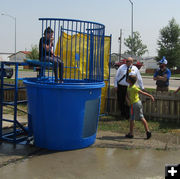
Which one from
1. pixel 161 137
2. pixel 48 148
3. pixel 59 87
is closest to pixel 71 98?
pixel 59 87

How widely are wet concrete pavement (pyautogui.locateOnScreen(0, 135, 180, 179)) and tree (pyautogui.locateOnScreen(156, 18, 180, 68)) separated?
127 feet

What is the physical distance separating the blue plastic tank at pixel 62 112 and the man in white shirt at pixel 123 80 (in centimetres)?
200

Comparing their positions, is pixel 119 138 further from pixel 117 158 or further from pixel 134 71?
pixel 134 71

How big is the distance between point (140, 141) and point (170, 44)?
130 ft

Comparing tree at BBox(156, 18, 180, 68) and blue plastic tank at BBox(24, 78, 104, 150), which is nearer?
blue plastic tank at BBox(24, 78, 104, 150)

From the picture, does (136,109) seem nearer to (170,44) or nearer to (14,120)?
(14,120)

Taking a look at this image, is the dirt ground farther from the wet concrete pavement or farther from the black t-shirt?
the black t-shirt

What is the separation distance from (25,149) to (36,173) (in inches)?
46.3

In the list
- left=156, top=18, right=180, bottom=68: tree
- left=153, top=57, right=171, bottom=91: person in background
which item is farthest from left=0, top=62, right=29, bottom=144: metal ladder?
left=156, top=18, right=180, bottom=68: tree

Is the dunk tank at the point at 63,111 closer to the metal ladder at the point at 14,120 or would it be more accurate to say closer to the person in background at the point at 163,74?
the metal ladder at the point at 14,120

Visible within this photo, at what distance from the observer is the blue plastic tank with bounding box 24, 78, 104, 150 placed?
15.5 ft

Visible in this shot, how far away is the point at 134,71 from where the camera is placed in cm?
699

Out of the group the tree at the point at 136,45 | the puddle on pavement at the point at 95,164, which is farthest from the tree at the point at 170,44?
the puddle on pavement at the point at 95,164

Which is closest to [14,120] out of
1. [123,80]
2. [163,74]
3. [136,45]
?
[123,80]
